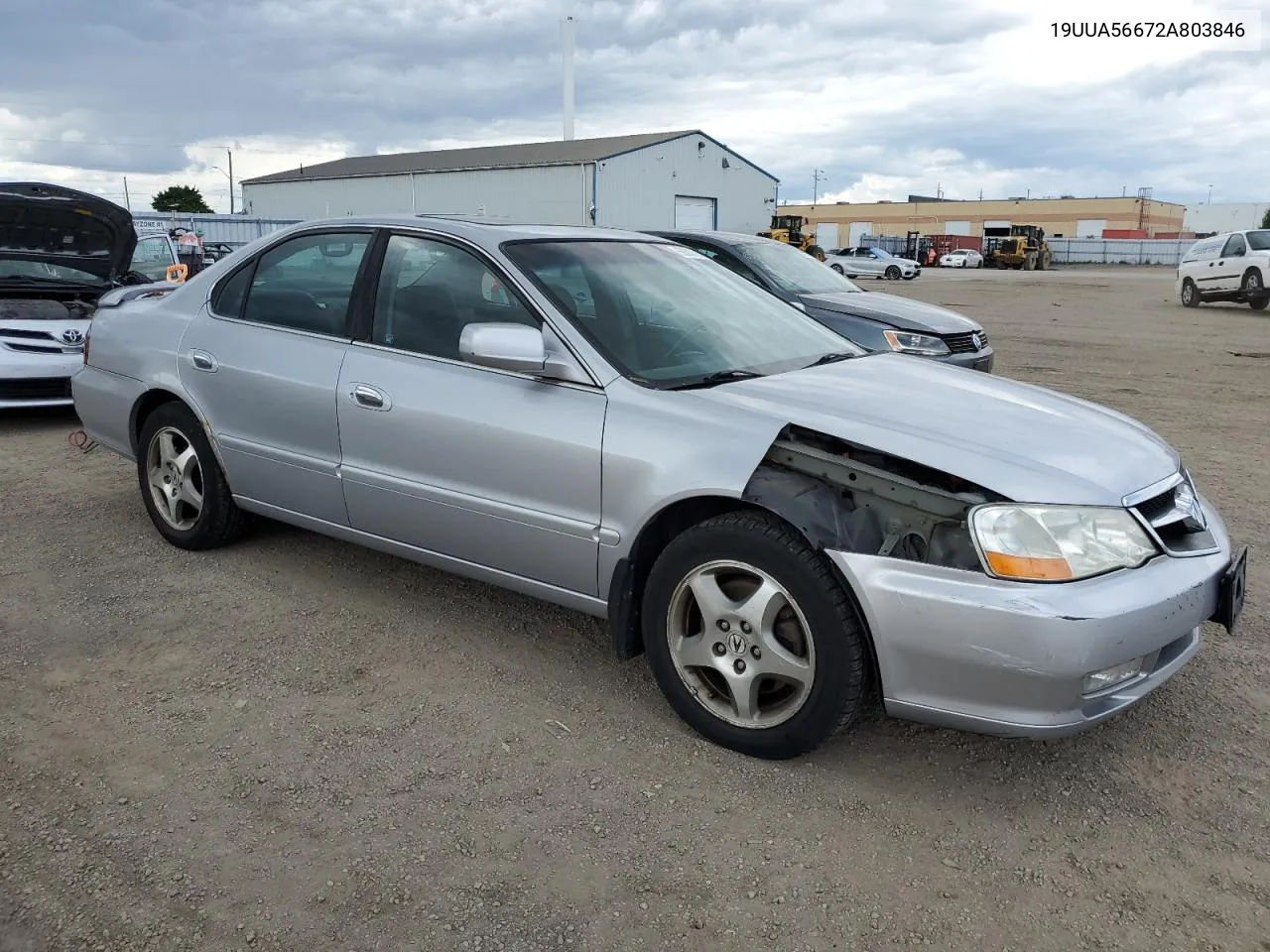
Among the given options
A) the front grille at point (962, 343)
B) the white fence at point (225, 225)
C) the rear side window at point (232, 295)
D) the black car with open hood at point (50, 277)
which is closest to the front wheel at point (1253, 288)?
the front grille at point (962, 343)

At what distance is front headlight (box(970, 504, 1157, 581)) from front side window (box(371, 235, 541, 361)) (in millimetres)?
1704

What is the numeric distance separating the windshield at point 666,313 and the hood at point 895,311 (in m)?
3.82

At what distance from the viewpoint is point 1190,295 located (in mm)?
21719

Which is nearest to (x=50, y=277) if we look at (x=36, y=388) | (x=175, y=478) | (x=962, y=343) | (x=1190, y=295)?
(x=36, y=388)

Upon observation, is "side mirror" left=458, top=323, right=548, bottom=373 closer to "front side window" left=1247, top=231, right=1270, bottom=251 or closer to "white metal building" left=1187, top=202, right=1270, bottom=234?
"front side window" left=1247, top=231, right=1270, bottom=251

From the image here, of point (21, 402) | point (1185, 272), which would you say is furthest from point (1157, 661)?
point (1185, 272)

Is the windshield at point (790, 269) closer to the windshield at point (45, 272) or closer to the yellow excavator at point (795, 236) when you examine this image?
the windshield at point (45, 272)

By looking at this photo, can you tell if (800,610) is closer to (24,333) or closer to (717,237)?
(717,237)

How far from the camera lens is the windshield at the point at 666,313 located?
3.41 meters

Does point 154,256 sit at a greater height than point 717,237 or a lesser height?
lesser

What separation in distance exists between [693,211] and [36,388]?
44111mm

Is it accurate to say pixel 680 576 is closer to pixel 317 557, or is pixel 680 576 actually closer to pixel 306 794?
pixel 306 794

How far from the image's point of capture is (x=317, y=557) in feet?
15.4

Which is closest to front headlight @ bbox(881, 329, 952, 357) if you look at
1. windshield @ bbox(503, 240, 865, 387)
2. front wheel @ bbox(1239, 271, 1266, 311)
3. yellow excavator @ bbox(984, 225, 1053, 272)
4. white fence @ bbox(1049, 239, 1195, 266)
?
windshield @ bbox(503, 240, 865, 387)
